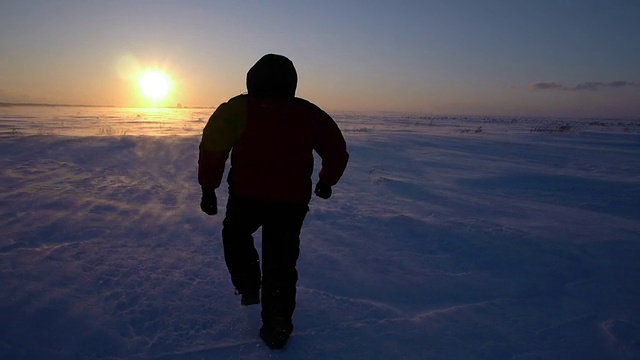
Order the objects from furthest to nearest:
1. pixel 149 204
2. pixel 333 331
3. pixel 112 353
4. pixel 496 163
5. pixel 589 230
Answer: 1. pixel 496 163
2. pixel 149 204
3. pixel 589 230
4. pixel 333 331
5. pixel 112 353

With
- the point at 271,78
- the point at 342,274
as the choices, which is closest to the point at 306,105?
the point at 271,78

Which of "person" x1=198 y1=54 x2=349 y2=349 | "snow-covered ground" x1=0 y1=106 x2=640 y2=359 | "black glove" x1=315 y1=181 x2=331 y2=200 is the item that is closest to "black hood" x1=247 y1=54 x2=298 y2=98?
"person" x1=198 y1=54 x2=349 y2=349

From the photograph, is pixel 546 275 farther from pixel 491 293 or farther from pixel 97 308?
pixel 97 308

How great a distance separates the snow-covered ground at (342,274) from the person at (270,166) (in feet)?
1.23

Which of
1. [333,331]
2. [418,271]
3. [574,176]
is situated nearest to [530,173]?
[574,176]

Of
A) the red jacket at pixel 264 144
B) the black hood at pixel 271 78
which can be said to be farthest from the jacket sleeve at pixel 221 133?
the black hood at pixel 271 78

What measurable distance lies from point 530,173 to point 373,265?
223 inches

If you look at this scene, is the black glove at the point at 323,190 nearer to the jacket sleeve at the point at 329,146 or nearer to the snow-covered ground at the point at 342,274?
the jacket sleeve at the point at 329,146

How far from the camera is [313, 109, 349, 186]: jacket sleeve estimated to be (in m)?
2.02

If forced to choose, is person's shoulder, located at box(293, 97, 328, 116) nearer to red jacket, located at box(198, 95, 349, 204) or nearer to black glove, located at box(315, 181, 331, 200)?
red jacket, located at box(198, 95, 349, 204)

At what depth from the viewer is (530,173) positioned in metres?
7.34

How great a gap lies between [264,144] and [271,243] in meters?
0.56

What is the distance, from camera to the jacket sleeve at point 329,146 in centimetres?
202

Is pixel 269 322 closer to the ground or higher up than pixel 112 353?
higher up
